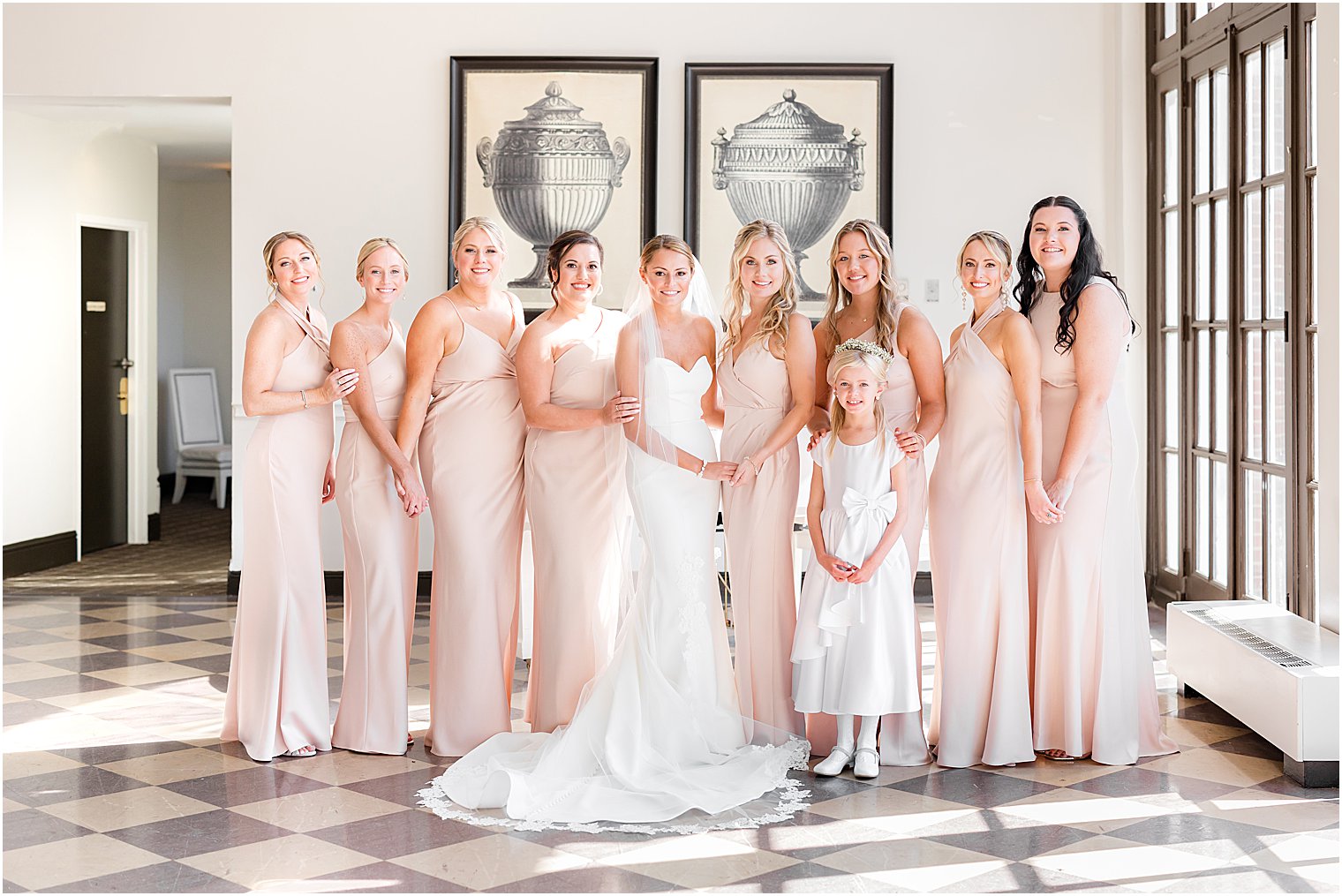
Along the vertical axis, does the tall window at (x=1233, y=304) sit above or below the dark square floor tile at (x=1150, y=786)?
above

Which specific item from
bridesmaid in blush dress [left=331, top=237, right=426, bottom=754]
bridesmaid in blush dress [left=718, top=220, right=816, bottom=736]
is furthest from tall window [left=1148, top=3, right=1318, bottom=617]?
bridesmaid in blush dress [left=331, top=237, right=426, bottom=754]

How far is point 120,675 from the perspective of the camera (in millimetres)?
A: 5434

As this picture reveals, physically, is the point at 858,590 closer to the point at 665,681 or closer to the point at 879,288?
the point at 665,681

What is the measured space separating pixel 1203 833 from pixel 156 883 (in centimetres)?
266

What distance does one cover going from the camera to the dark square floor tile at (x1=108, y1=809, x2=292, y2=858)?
340 cm

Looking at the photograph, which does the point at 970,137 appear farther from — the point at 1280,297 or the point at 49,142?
the point at 49,142

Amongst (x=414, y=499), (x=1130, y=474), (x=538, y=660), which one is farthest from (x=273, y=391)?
(x=1130, y=474)

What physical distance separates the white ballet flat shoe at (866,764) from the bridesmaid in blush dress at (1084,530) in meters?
0.59

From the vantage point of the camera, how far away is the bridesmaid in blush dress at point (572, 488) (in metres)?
4.18

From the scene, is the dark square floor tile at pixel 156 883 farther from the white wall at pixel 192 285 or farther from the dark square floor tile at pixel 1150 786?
the white wall at pixel 192 285

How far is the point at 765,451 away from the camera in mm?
4102

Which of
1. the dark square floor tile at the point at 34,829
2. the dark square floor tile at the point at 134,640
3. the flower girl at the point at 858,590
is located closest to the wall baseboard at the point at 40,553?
the dark square floor tile at the point at 134,640

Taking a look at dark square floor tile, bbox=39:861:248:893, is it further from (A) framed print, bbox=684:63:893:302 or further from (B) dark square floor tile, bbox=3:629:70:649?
(A) framed print, bbox=684:63:893:302

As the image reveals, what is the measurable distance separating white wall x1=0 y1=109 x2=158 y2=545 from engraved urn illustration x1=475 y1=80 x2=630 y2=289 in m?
3.06
